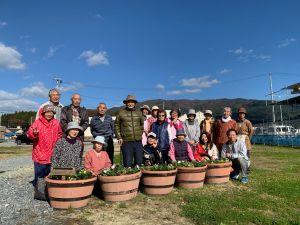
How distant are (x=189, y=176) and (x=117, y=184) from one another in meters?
1.81

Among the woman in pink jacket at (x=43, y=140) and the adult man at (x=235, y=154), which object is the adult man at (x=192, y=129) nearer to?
the adult man at (x=235, y=154)

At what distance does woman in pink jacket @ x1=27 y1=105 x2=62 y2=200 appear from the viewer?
6.58m

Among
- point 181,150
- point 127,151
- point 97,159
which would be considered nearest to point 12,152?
point 127,151

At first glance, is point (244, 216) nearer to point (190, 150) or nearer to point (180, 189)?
point (180, 189)

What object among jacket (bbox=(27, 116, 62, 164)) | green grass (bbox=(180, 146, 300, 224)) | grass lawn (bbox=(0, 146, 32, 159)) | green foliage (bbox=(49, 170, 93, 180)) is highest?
jacket (bbox=(27, 116, 62, 164))

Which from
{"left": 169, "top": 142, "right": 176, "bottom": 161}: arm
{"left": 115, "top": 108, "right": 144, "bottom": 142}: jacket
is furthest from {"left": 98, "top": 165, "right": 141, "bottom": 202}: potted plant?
{"left": 169, "top": 142, "right": 176, "bottom": 161}: arm

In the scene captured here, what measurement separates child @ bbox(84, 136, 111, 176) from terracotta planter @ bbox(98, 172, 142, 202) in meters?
0.52

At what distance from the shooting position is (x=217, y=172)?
7812 millimetres

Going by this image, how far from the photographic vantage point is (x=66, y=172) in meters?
5.90

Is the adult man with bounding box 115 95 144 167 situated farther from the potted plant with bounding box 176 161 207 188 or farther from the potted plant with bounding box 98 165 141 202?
the potted plant with bounding box 98 165 141 202

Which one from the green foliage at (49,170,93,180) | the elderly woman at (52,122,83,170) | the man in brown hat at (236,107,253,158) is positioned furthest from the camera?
the man in brown hat at (236,107,253,158)

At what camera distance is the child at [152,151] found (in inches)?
326

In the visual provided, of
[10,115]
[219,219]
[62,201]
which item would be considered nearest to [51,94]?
[62,201]

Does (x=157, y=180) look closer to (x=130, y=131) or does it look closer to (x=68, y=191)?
(x=130, y=131)
